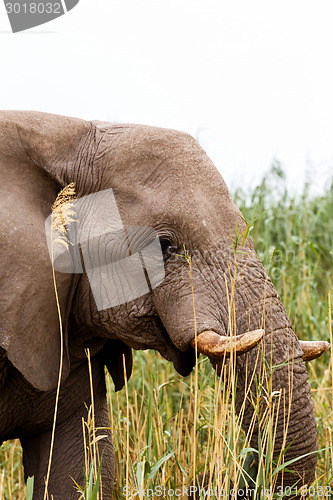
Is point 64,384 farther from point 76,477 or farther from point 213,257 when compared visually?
point 213,257

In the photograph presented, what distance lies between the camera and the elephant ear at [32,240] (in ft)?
10.0

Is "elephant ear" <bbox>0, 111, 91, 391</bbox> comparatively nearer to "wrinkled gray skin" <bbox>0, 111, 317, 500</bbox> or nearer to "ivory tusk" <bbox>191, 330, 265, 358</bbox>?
"wrinkled gray skin" <bbox>0, 111, 317, 500</bbox>

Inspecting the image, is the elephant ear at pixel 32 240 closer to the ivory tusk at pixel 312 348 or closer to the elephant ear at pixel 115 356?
the elephant ear at pixel 115 356

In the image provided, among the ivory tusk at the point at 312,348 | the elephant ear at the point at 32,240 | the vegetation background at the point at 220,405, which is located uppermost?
the elephant ear at the point at 32,240

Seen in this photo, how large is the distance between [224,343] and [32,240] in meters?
0.87

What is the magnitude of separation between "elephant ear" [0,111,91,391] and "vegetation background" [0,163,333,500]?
1.56ft

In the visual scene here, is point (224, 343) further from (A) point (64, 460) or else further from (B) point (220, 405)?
(A) point (64, 460)

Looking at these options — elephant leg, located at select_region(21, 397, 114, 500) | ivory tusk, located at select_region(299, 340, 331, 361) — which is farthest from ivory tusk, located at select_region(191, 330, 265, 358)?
elephant leg, located at select_region(21, 397, 114, 500)

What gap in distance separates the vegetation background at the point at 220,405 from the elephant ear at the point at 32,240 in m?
0.47

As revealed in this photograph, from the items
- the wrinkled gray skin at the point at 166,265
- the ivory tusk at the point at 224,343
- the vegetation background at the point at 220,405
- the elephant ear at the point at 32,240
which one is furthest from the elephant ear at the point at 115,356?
the ivory tusk at the point at 224,343

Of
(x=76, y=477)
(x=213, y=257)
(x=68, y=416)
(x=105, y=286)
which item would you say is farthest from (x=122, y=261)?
(x=76, y=477)

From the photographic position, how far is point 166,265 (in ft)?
10.4

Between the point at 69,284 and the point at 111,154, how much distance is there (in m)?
0.59

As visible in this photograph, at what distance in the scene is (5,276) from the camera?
3047 mm
